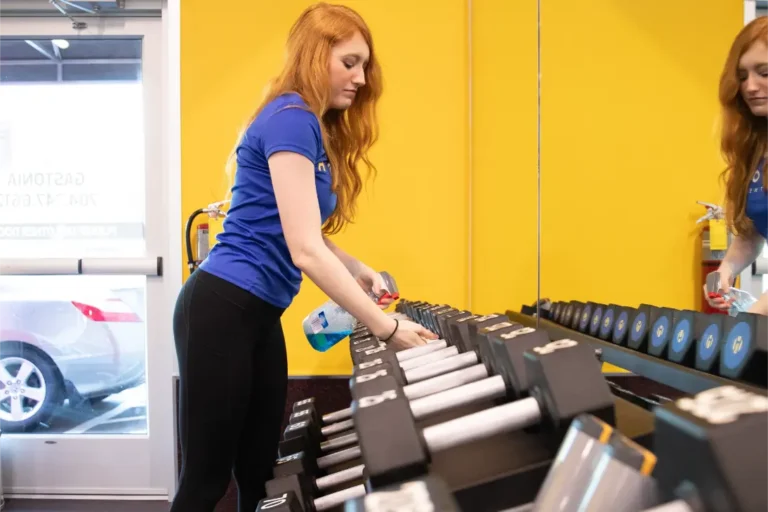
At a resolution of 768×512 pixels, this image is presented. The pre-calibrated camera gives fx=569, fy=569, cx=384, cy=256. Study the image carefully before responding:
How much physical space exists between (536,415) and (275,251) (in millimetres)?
780

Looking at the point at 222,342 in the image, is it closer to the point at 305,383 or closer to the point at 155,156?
the point at 305,383

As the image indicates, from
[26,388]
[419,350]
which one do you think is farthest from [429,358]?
[26,388]

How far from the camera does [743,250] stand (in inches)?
32.8

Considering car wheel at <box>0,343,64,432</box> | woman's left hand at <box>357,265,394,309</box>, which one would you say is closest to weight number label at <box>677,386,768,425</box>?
woman's left hand at <box>357,265,394,309</box>

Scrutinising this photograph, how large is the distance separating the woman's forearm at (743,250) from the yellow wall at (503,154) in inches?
38.6

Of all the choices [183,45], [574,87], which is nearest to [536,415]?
[574,87]

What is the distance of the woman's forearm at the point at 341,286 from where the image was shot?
1.09 m

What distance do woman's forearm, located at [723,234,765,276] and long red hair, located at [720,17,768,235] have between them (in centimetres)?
1

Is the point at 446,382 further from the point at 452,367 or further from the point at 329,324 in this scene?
the point at 329,324

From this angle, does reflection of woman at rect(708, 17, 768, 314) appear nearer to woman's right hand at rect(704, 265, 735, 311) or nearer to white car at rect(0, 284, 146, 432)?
woman's right hand at rect(704, 265, 735, 311)

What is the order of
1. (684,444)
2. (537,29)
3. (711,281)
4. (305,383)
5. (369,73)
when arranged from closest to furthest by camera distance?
(684,444)
(711,281)
(369,73)
(537,29)
(305,383)

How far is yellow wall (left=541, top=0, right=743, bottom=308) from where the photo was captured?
92cm

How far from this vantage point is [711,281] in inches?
38.4

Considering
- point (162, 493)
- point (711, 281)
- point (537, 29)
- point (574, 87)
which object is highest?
point (537, 29)
